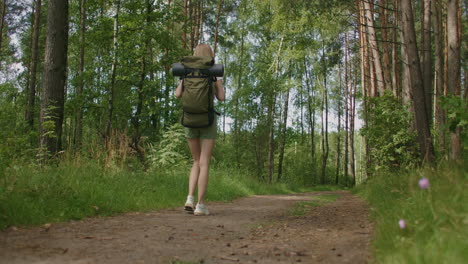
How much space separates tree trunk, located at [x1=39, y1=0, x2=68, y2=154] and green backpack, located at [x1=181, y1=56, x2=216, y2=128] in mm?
4273

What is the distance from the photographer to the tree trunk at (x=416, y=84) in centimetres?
939

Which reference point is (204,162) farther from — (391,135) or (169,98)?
(169,98)

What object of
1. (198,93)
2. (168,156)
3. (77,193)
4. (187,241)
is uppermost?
(198,93)

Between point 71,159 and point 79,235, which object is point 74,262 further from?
point 71,159

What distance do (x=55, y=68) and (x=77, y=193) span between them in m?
4.47

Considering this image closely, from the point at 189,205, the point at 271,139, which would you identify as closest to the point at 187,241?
the point at 189,205

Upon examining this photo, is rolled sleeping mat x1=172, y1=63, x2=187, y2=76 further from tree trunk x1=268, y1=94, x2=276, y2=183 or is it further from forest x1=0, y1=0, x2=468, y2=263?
tree trunk x1=268, y1=94, x2=276, y2=183

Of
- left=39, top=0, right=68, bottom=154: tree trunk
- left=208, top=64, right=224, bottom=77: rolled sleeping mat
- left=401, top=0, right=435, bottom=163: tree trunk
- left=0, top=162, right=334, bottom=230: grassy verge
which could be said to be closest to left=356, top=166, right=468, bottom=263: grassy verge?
left=208, top=64, right=224, bottom=77: rolled sleeping mat

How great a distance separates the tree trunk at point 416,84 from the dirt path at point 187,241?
17.6 feet

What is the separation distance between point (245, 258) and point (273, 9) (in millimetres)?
24752

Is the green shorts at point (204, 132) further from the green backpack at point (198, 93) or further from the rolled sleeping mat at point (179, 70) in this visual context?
the rolled sleeping mat at point (179, 70)

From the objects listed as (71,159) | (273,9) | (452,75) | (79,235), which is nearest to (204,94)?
(79,235)

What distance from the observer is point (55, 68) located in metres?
8.65

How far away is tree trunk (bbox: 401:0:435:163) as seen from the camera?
30.8 feet
